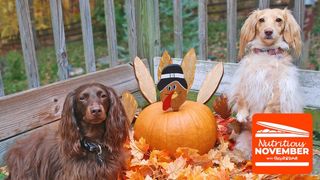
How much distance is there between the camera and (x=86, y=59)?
380 cm

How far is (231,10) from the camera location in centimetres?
373

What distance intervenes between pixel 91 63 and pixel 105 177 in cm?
166

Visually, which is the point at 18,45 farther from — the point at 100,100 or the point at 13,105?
the point at 100,100

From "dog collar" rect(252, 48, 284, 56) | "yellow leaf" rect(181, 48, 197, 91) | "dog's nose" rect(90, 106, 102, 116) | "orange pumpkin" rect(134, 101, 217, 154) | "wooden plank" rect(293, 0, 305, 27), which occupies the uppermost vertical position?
"wooden plank" rect(293, 0, 305, 27)

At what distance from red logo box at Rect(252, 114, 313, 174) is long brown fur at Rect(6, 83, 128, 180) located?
0.87 metres

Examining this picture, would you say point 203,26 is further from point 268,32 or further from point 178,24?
point 268,32

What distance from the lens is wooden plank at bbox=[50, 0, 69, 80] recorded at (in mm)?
3432

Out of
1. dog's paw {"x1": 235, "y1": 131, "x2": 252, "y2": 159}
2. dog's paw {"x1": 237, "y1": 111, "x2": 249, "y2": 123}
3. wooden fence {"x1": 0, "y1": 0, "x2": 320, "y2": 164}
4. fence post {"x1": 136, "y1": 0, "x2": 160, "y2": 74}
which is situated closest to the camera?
dog's paw {"x1": 237, "y1": 111, "x2": 249, "y2": 123}

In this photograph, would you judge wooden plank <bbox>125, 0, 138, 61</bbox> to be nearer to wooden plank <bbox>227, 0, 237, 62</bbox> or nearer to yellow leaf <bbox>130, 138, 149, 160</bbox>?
wooden plank <bbox>227, 0, 237, 62</bbox>

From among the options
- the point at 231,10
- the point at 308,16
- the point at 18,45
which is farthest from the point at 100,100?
the point at 18,45

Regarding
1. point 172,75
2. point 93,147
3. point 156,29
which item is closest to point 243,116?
point 172,75

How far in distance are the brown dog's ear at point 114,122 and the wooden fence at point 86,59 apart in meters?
1.05

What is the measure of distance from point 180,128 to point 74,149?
903 millimetres

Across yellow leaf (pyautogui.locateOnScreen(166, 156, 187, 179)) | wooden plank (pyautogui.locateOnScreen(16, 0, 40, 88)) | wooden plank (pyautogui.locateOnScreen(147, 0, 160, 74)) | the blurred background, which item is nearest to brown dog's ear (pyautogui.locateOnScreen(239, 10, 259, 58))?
yellow leaf (pyautogui.locateOnScreen(166, 156, 187, 179))
